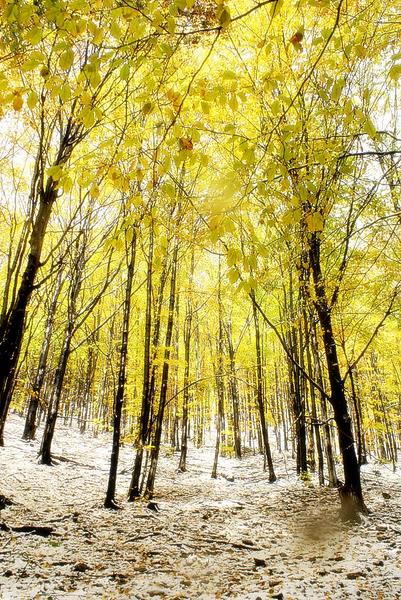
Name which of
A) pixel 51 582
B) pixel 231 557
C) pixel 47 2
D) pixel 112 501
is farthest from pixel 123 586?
pixel 47 2

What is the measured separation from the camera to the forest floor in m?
3.62

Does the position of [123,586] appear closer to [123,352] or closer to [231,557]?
[231,557]

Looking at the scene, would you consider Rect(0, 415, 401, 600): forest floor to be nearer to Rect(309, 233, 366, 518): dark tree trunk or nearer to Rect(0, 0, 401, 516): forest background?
Rect(309, 233, 366, 518): dark tree trunk

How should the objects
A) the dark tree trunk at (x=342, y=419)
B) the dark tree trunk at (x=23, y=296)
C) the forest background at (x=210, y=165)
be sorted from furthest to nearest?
the dark tree trunk at (x=342, y=419), the dark tree trunk at (x=23, y=296), the forest background at (x=210, y=165)

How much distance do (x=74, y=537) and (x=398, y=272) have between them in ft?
20.1

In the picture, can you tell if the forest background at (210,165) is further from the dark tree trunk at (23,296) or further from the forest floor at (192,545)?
the forest floor at (192,545)

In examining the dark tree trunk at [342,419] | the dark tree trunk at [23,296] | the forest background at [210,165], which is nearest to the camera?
the forest background at [210,165]

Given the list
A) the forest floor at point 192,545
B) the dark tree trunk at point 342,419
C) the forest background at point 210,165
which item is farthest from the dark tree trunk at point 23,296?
the dark tree trunk at point 342,419

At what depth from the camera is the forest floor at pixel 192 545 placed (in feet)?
11.9

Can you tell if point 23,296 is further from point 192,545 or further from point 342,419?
point 342,419

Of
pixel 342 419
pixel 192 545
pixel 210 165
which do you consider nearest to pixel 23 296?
pixel 192 545

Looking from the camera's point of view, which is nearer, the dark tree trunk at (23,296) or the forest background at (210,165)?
the forest background at (210,165)

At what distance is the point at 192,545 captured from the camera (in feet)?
16.6

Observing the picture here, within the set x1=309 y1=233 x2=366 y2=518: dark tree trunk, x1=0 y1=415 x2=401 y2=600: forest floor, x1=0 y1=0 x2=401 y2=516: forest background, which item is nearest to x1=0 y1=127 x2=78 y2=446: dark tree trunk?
x1=0 y1=0 x2=401 y2=516: forest background
